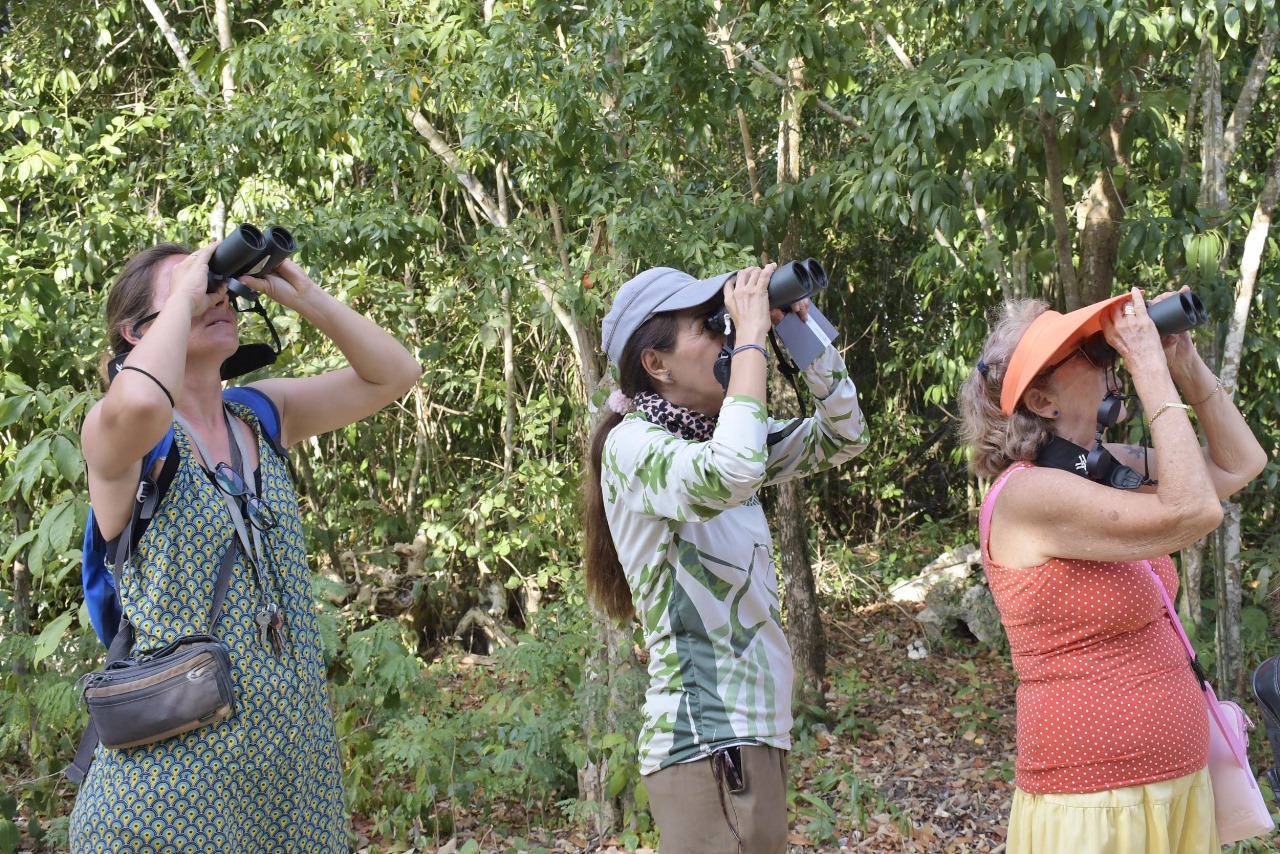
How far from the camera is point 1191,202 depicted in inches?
161

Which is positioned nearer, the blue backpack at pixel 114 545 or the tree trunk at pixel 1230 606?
the blue backpack at pixel 114 545

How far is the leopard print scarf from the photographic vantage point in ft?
6.24

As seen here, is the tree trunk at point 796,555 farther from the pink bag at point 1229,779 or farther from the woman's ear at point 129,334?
the woman's ear at point 129,334

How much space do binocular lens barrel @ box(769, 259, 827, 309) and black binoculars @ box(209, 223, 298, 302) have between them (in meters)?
0.81

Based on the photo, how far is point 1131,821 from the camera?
200cm

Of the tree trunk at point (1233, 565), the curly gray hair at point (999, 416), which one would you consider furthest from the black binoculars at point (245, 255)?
the tree trunk at point (1233, 565)

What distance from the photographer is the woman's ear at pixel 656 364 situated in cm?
192

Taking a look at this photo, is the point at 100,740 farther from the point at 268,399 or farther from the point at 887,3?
the point at 887,3

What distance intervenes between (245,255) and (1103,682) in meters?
1.62

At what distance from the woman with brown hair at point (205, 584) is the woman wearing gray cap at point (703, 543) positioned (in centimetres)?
54

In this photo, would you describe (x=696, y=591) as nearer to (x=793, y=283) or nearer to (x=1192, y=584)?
(x=793, y=283)

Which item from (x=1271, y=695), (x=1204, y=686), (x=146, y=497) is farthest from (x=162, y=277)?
(x=1271, y=695)

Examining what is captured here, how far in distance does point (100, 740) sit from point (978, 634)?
5.43 meters

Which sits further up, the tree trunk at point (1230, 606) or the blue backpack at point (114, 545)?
the blue backpack at point (114, 545)
